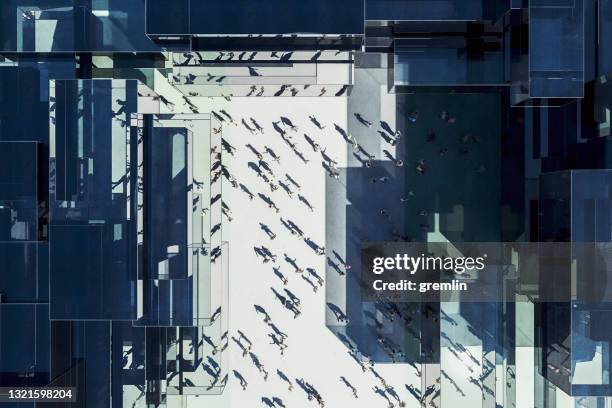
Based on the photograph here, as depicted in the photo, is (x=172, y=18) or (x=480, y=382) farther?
(x=480, y=382)

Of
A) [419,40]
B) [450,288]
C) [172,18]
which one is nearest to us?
[172,18]

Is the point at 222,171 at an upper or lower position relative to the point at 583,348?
upper

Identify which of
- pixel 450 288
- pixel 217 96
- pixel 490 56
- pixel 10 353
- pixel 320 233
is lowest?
pixel 10 353

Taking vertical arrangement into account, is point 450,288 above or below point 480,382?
above

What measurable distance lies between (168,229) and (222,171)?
1.51m

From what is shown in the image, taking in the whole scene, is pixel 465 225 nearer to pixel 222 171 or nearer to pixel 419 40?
pixel 419 40

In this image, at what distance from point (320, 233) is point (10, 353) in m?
4.97

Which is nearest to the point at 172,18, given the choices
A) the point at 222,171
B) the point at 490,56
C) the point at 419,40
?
the point at 222,171

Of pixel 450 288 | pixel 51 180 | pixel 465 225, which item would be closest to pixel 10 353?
pixel 51 180

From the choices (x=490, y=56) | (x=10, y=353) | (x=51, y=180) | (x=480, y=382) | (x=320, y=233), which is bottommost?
(x=480, y=382)

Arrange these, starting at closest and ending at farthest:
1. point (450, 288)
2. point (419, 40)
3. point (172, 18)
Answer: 1. point (172, 18)
2. point (419, 40)
3. point (450, 288)

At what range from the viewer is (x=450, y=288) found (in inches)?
308

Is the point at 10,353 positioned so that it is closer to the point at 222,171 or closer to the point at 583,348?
the point at 222,171

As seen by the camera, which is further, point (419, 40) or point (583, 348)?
point (419, 40)
